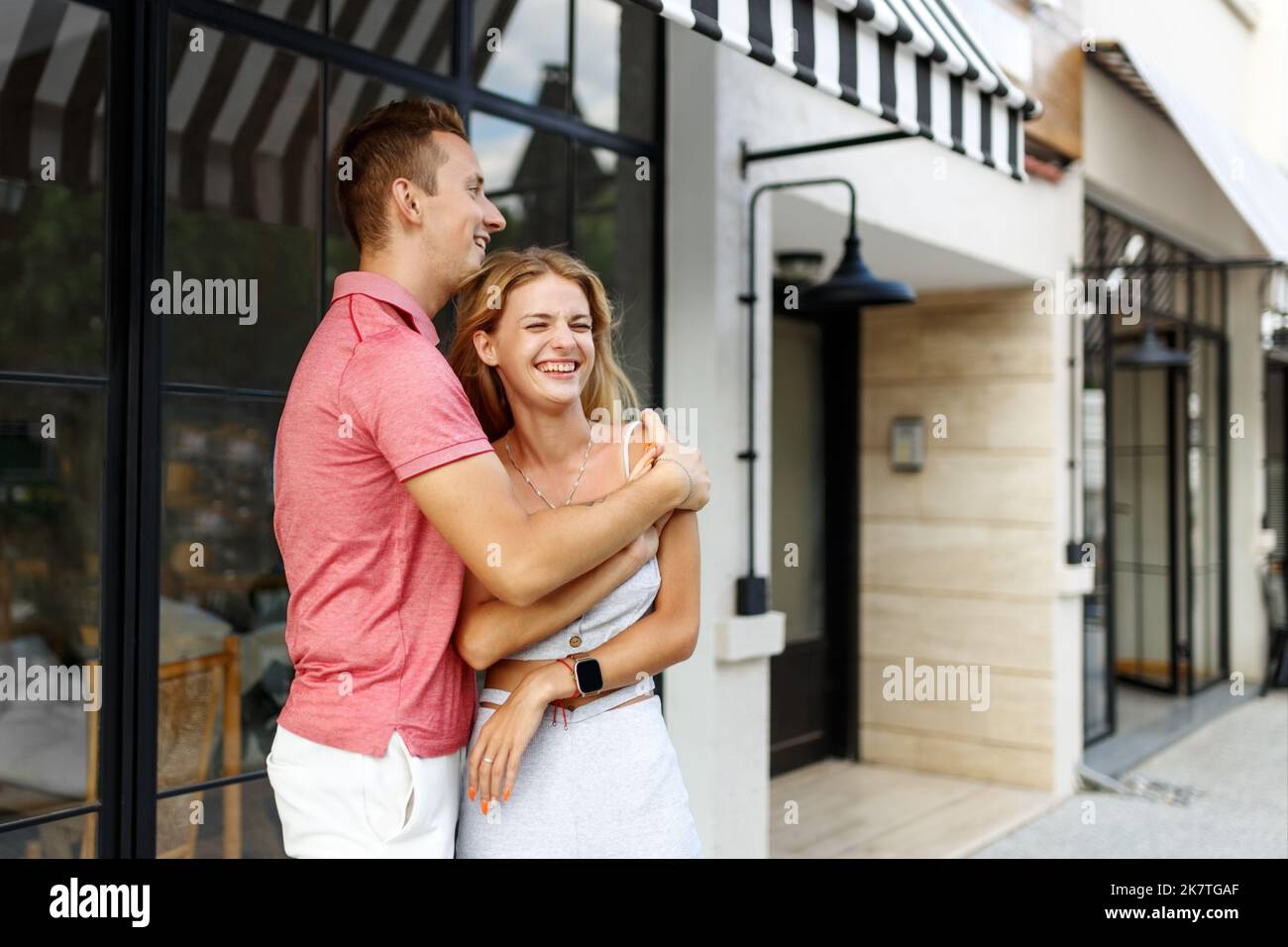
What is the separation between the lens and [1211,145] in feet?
22.9

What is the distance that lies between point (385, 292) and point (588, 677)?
0.63 meters

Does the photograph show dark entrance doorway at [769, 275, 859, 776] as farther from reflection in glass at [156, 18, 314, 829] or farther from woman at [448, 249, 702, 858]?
woman at [448, 249, 702, 858]

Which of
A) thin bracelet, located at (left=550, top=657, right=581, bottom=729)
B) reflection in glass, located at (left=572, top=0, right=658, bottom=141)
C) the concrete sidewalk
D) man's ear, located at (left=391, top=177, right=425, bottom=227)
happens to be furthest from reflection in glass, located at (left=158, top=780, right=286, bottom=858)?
the concrete sidewalk

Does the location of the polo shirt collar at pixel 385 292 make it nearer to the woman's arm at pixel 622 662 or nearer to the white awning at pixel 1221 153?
the woman's arm at pixel 622 662

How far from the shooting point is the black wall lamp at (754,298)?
4.29 m

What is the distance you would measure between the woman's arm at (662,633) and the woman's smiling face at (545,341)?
0.88 ft

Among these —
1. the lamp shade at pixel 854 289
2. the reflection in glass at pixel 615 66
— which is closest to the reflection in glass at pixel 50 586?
the reflection in glass at pixel 615 66

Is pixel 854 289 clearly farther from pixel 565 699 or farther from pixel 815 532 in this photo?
pixel 815 532

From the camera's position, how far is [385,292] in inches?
71.0

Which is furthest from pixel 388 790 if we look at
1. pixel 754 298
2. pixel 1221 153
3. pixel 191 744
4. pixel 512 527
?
pixel 1221 153

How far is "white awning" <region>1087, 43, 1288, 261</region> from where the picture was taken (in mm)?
6469

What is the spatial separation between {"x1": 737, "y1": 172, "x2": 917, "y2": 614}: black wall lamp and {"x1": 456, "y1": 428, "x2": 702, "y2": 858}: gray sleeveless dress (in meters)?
2.47
